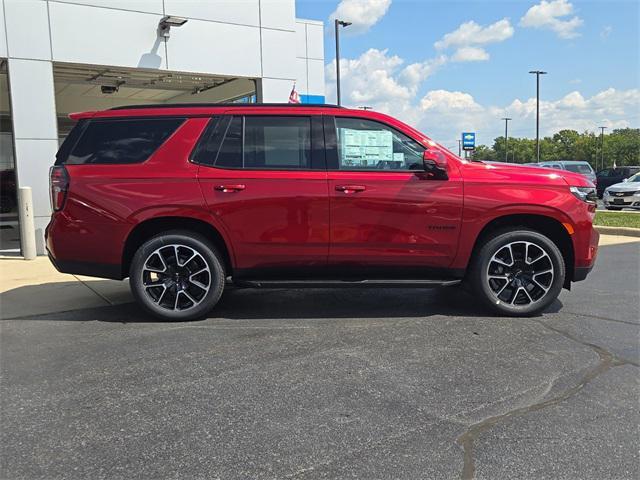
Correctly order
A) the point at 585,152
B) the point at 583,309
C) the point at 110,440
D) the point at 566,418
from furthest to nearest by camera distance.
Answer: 1. the point at 585,152
2. the point at 583,309
3. the point at 566,418
4. the point at 110,440

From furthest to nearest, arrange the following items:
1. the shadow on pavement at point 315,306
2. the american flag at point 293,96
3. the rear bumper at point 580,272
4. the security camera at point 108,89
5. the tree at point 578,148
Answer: the tree at point 578,148
the security camera at point 108,89
the american flag at point 293,96
the shadow on pavement at point 315,306
the rear bumper at point 580,272

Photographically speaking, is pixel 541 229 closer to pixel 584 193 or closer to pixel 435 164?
pixel 584 193

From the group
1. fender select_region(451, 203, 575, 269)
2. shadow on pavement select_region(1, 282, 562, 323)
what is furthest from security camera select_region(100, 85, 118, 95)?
fender select_region(451, 203, 575, 269)

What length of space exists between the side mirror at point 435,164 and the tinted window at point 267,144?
1061 millimetres

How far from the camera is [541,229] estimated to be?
5.34 m

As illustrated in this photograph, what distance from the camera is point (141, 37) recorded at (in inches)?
393

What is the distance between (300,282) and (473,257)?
1.65m

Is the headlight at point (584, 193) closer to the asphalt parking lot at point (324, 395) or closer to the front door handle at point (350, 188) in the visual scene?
the asphalt parking lot at point (324, 395)

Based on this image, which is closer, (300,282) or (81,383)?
(81,383)

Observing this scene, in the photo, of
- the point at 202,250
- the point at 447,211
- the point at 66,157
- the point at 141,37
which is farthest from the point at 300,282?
the point at 141,37

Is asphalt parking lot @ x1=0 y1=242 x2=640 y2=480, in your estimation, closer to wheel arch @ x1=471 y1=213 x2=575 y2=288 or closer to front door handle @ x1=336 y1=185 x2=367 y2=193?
wheel arch @ x1=471 y1=213 x2=575 y2=288

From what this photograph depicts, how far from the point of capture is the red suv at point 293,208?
502 cm

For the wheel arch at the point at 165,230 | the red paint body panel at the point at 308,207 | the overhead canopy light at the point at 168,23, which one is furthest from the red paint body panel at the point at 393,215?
the overhead canopy light at the point at 168,23

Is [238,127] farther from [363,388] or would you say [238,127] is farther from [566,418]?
[566,418]
